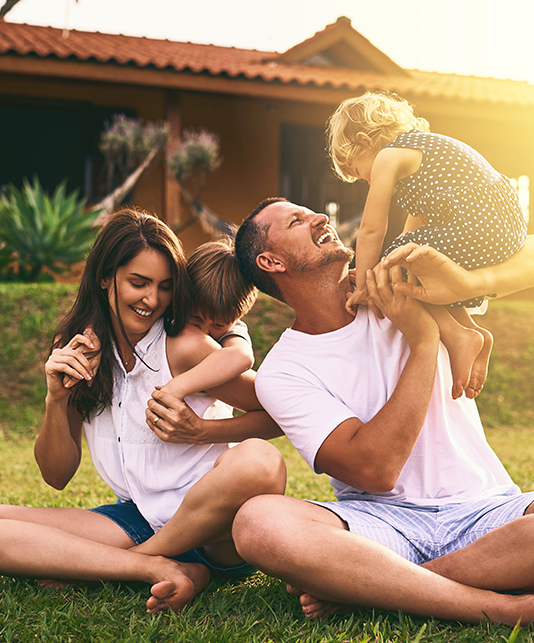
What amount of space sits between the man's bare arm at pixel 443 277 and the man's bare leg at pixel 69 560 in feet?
4.17

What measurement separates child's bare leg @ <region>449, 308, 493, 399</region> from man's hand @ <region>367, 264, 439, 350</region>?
0.26m

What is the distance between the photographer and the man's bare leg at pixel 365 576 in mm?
1926

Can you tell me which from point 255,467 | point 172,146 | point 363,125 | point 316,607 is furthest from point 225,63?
point 316,607

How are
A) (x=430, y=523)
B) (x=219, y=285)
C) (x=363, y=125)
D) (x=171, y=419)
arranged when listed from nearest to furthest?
(x=430, y=523)
(x=171, y=419)
(x=219, y=285)
(x=363, y=125)

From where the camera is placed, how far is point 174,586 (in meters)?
2.13

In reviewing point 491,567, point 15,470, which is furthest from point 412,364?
point 15,470

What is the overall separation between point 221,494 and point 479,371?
1068 mm

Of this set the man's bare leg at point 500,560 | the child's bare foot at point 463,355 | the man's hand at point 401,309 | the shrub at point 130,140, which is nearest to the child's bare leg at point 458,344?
the child's bare foot at point 463,355

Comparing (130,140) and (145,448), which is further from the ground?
(130,140)

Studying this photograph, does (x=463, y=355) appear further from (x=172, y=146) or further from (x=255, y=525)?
(x=172, y=146)

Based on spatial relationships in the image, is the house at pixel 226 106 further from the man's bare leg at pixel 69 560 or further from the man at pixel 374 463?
the man's bare leg at pixel 69 560

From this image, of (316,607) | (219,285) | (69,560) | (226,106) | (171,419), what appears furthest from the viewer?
(226,106)

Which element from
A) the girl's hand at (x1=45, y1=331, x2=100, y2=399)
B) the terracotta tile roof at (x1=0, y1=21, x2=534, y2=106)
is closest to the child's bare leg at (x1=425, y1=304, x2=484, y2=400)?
the girl's hand at (x1=45, y1=331, x2=100, y2=399)

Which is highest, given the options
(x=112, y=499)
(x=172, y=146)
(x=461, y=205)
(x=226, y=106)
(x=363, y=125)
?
(x=226, y=106)
